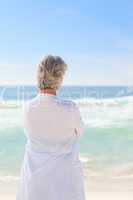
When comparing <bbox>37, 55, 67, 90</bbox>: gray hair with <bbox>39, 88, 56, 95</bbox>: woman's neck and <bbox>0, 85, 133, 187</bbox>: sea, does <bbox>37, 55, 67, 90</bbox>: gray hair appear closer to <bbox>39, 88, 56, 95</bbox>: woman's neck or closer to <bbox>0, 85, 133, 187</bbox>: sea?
<bbox>39, 88, 56, 95</bbox>: woman's neck

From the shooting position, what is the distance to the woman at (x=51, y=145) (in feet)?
8.04

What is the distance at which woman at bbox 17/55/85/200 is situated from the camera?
245 cm

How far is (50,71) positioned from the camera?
7.93 feet

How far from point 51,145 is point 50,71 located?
33 centimetres

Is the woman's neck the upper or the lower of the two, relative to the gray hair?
lower

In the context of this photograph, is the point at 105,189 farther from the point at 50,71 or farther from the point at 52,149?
the point at 50,71

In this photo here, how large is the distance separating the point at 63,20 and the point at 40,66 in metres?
26.7

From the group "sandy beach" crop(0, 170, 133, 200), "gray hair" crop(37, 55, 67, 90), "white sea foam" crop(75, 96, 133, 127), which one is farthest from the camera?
"white sea foam" crop(75, 96, 133, 127)

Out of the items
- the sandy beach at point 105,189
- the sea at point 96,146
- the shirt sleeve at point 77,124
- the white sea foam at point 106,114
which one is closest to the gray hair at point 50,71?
the shirt sleeve at point 77,124

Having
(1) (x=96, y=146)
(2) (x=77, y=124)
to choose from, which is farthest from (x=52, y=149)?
(1) (x=96, y=146)

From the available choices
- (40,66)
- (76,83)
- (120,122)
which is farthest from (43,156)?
(76,83)

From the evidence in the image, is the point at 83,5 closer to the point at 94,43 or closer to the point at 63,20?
the point at 63,20

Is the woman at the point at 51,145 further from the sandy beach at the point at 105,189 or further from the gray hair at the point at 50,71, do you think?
the sandy beach at the point at 105,189

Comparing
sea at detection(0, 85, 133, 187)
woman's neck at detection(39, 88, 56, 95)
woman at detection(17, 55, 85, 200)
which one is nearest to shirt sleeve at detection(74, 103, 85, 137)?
woman at detection(17, 55, 85, 200)
